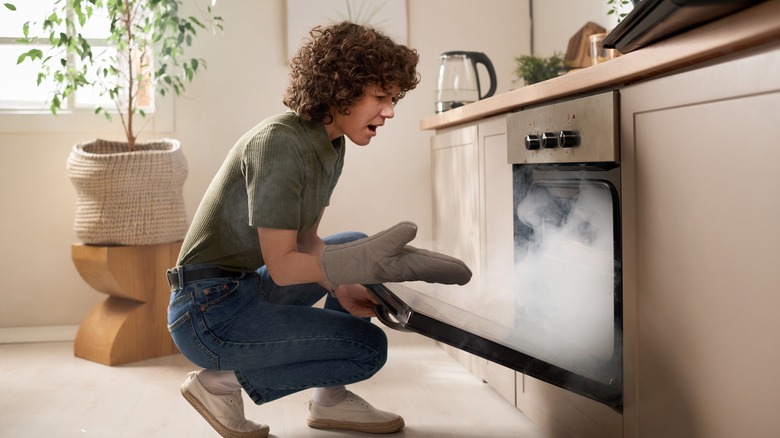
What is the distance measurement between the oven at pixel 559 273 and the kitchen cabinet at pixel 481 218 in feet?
0.33

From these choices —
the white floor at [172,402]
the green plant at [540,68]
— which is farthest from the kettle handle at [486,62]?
the white floor at [172,402]

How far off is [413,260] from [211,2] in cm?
218

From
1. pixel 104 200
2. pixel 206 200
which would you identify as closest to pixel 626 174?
pixel 206 200

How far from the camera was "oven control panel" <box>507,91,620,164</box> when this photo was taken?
1.55m

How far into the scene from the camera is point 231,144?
3.48m

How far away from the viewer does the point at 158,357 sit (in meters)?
3.05

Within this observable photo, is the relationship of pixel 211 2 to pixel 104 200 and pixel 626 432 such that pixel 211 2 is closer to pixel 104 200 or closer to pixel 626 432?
pixel 104 200

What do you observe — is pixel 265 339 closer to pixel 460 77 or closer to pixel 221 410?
pixel 221 410

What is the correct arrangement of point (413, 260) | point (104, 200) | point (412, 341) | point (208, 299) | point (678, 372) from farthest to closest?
point (412, 341) < point (104, 200) < point (208, 299) < point (413, 260) < point (678, 372)

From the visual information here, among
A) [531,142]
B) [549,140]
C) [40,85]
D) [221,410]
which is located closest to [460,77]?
[531,142]

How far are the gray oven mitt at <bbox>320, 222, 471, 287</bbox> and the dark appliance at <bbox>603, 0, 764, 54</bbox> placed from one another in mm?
552

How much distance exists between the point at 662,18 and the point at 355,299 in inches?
43.6

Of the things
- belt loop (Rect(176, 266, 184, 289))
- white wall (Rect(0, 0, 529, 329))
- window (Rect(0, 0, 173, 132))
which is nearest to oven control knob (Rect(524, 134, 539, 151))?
belt loop (Rect(176, 266, 184, 289))

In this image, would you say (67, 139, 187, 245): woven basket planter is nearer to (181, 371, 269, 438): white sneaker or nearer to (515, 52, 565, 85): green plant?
(181, 371, 269, 438): white sneaker
